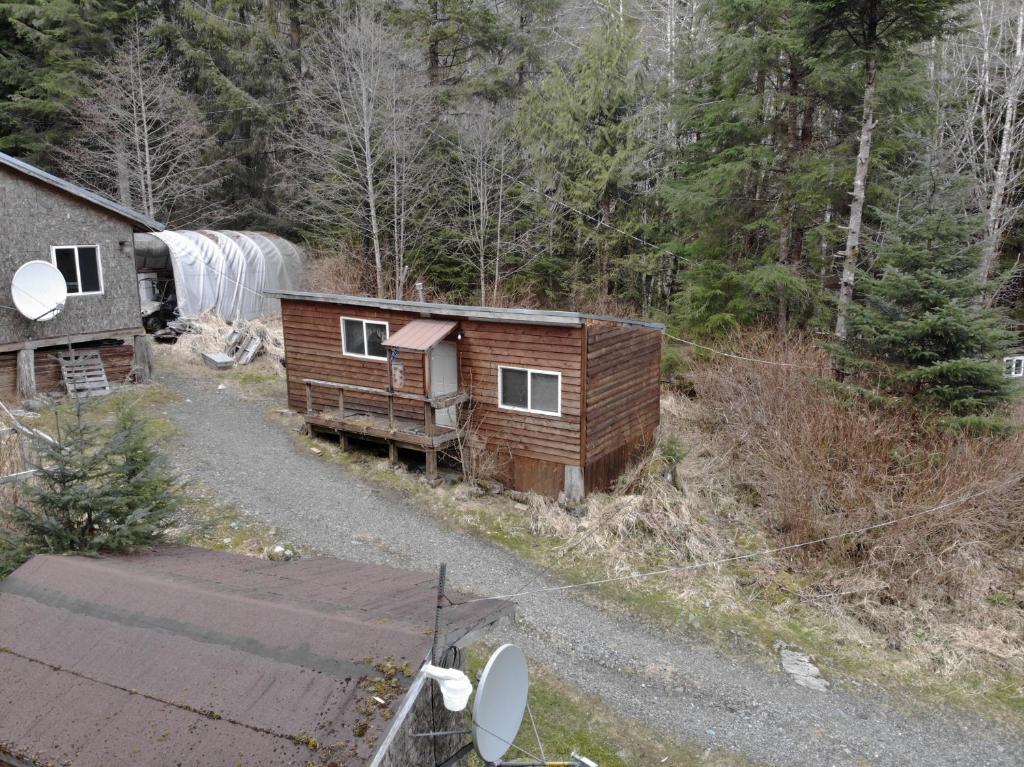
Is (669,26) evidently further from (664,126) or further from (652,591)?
(652,591)

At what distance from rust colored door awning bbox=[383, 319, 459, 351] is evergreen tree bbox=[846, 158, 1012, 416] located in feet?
24.7

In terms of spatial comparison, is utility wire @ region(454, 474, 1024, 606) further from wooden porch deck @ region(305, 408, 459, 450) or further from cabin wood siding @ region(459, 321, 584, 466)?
wooden porch deck @ region(305, 408, 459, 450)

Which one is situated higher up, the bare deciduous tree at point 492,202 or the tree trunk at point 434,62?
the tree trunk at point 434,62

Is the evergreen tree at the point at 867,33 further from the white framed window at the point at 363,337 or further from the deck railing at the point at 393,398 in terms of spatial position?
the white framed window at the point at 363,337

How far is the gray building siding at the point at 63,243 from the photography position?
51.6ft

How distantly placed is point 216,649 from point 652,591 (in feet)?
24.9

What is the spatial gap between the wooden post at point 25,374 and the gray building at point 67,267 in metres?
0.02

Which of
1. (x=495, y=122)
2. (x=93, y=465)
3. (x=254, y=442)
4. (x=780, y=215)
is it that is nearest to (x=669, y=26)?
(x=495, y=122)

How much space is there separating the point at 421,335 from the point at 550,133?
13049 millimetres

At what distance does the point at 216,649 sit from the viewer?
171 inches

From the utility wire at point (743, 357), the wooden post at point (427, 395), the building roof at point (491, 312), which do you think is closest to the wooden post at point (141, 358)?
the building roof at point (491, 312)

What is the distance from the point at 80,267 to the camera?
1714cm

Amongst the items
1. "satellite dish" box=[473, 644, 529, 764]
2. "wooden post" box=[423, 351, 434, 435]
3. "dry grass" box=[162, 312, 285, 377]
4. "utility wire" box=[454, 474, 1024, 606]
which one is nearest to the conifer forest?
"dry grass" box=[162, 312, 285, 377]

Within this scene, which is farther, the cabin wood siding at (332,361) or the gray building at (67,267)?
the gray building at (67,267)
